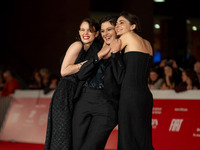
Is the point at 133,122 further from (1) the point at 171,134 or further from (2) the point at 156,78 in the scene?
(2) the point at 156,78

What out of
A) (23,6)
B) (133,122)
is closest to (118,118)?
(133,122)

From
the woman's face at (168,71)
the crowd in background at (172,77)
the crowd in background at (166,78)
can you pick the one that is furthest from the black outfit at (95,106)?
the woman's face at (168,71)

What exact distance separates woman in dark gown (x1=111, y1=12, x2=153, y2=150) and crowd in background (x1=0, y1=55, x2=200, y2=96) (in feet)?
10.1

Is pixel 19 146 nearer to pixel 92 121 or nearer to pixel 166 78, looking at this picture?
pixel 166 78

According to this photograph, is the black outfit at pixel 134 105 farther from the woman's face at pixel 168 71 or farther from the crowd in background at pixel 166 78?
the woman's face at pixel 168 71

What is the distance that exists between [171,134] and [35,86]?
5.10m

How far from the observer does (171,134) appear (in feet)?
22.1

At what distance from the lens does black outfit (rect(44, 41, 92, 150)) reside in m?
4.28

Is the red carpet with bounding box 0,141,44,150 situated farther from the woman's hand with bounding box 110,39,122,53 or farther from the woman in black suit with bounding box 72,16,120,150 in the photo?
the woman's hand with bounding box 110,39,122,53

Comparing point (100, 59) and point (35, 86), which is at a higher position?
point (100, 59)

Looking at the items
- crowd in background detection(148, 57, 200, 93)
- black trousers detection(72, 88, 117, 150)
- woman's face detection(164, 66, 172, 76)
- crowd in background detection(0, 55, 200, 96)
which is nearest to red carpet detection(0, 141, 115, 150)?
crowd in background detection(0, 55, 200, 96)

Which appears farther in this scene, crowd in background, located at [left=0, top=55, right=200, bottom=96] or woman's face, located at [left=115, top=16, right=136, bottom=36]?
crowd in background, located at [left=0, top=55, right=200, bottom=96]

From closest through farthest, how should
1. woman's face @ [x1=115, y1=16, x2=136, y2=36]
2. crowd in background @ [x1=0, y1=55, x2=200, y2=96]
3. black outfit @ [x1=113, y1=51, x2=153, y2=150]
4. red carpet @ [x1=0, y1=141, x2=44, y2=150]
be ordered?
1. black outfit @ [x1=113, y1=51, x2=153, y2=150]
2. woman's face @ [x1=115, y1=16, x2=136, y2=36]
3. crowd in background @ [x1=0, y1=55, x2=200, y2=96]
4. red carpet @ [x1=0, y1=141, x2=44, y2=150]

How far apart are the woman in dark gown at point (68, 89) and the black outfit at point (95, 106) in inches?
3.8
